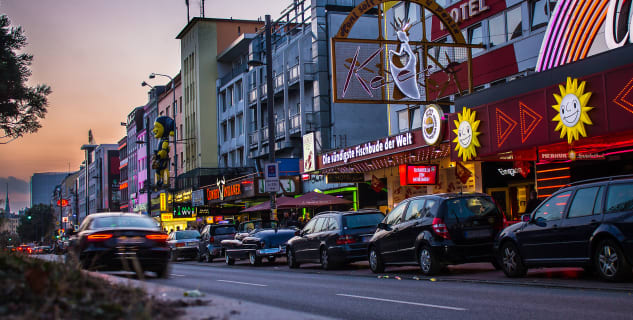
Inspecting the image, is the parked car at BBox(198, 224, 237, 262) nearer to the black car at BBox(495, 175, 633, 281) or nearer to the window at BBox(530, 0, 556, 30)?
the window at BBox(530, 0, 556, 30)

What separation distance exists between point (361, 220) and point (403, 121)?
1293 cm

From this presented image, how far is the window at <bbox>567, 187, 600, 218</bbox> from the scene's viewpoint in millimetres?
13781

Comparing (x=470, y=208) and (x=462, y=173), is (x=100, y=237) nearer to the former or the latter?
(x=470, y=208)

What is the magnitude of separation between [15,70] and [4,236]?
6522mm

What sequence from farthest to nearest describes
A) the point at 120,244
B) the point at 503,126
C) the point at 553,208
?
the point at 503,126 → the point at 120,244 → the point at 553,208

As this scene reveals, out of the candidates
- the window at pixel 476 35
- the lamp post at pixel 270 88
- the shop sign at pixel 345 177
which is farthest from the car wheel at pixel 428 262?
the shop sign at pixel 345 177

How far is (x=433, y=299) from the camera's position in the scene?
1205cm

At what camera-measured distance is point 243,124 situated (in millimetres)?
56969

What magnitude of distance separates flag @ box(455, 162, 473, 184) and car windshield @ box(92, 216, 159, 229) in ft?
42.6

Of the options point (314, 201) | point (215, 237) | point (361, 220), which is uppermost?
point (314, 201)

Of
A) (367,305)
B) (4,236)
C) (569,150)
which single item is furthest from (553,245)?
(4,236)

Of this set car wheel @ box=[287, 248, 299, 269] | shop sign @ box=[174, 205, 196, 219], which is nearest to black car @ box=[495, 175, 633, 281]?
car wheel @ box=[287, 248, 299, 269]

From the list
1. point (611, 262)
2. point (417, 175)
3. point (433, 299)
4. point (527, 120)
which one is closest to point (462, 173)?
point (417, 175)

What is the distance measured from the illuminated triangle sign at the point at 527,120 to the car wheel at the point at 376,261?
4893 mm
